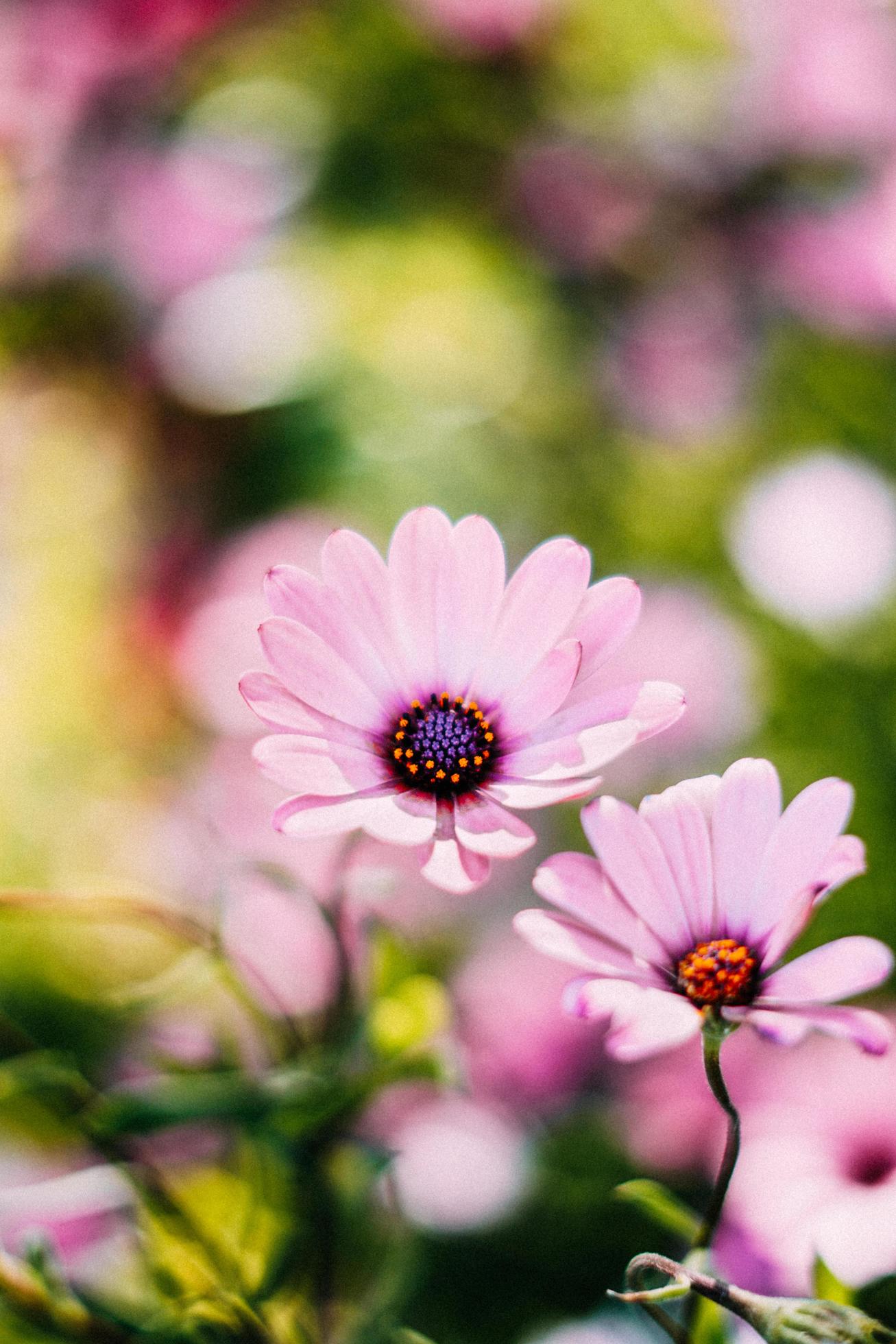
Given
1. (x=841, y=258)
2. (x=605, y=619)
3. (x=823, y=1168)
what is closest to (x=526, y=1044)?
(x=823, y=1168)

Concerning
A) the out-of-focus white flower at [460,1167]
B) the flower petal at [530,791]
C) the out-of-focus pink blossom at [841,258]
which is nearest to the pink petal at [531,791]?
the flower petal at [530,791]

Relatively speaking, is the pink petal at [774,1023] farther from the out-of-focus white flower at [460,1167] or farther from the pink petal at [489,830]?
the out-of-focus white flower at [460,1167]

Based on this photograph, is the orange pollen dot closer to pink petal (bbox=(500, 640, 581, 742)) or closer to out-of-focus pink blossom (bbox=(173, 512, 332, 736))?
pink petal (bbox=(500, 640, 581, 742))

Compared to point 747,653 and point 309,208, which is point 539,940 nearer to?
point 747,653

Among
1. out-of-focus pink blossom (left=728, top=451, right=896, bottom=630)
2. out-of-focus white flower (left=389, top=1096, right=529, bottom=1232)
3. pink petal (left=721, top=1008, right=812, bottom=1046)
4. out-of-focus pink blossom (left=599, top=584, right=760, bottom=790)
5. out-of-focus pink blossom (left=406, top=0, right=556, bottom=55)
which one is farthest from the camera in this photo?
out-of-focus pink blossom (left=406, top=0, right=556, bottom=55)

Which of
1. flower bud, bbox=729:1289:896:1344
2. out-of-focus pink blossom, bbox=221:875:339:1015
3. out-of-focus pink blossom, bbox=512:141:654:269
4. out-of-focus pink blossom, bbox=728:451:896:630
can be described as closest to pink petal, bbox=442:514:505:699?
flower bud, bbox=729:1289:896:1344

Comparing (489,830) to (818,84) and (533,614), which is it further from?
(818,84)
